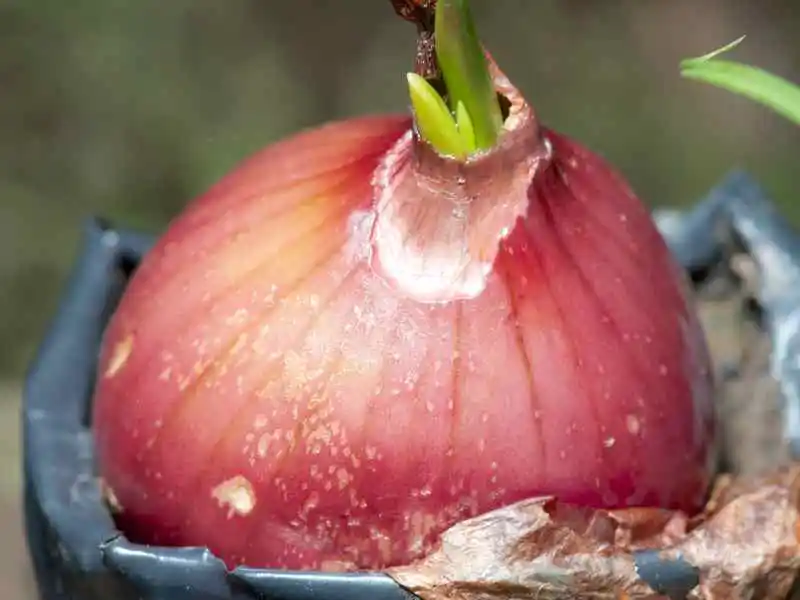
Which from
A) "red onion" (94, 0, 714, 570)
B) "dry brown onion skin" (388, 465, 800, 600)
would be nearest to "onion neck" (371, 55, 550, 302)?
"red onion" (94, 0, 714, 570)

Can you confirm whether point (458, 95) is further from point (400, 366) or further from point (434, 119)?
point (400, 366)

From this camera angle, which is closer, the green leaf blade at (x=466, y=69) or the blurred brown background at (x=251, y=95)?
the green leaf blade at (x=466, y=69)

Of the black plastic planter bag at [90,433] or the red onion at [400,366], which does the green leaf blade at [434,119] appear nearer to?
the red onion at [400,366]

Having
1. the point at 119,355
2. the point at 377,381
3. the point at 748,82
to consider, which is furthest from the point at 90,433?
the point at 748,82

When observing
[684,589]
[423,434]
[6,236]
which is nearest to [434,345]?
[423,434]

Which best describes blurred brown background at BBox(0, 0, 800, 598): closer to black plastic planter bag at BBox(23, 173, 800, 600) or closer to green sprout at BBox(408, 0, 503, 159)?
black plastic planter bag at BBox(23, 173, 800, 600)

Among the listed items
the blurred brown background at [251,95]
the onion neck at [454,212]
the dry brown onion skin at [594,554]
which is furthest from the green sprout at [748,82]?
the blurred brown background at [251,95]
